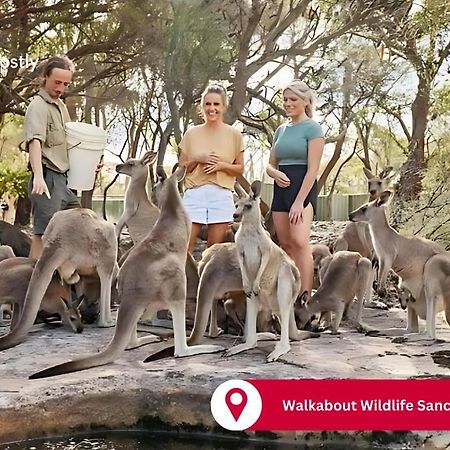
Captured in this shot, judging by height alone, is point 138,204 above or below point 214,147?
below

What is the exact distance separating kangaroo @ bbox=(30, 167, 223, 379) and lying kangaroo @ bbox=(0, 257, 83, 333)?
591 mm

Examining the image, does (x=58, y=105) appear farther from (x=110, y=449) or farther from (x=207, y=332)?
(x=110, y=449)

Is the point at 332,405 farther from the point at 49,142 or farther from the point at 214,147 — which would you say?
the point at 49,142

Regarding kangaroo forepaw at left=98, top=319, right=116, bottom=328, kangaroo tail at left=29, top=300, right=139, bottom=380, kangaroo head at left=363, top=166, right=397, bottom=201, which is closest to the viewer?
kangaroo tail at left=29, top=300, right=139, bottom=380

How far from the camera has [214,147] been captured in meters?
4.53

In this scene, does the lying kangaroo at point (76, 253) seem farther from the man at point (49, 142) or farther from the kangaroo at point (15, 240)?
the kangaroo at point (15, 240)

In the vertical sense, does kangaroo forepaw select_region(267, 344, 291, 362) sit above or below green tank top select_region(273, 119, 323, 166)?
below

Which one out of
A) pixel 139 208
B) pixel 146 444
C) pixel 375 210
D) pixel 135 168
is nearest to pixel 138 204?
pixel 139 208

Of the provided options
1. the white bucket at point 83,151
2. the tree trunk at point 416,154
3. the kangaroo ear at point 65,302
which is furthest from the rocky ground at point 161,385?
Result: the tree trunk at point 416,154

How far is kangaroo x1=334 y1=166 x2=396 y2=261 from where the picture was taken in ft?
19.2

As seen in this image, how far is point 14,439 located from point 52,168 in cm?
206

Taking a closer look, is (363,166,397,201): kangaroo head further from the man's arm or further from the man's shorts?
the man's arm

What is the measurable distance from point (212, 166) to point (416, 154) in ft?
27.6

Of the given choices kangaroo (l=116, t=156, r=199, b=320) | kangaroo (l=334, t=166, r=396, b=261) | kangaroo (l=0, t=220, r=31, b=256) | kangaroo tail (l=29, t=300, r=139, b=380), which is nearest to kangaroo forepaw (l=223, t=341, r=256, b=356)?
kangaroo tail (l=29, t=300, r=139, b=380)
